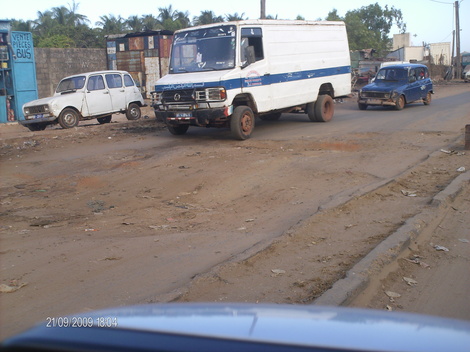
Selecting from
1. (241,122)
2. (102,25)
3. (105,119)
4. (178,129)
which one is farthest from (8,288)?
(102,25)

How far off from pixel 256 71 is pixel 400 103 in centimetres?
907

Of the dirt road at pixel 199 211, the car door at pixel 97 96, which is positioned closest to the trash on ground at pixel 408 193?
the dirt road at pixel 199 211

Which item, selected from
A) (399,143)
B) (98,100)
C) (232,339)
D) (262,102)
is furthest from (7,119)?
(232,339)

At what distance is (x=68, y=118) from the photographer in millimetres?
16484

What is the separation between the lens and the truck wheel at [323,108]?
1644 cm

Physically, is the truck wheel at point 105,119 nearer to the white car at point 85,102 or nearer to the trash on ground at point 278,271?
the white car at point 85,102

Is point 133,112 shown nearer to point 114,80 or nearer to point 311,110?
point 114,80

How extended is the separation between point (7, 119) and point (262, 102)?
12711 mm

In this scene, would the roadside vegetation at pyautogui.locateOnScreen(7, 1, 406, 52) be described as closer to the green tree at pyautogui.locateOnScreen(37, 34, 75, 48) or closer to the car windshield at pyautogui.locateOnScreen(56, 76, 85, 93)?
the green tree at pyautogui.locateOnScreen(37, 34, 75, 48)

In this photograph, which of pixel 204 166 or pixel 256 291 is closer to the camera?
pixel 256 291

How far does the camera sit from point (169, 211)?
7582 mm

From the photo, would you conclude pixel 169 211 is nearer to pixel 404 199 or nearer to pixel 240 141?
pixel 404 199

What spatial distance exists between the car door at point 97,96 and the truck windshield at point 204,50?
4.52m

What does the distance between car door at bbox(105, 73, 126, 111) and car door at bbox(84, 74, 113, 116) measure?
0.19m
